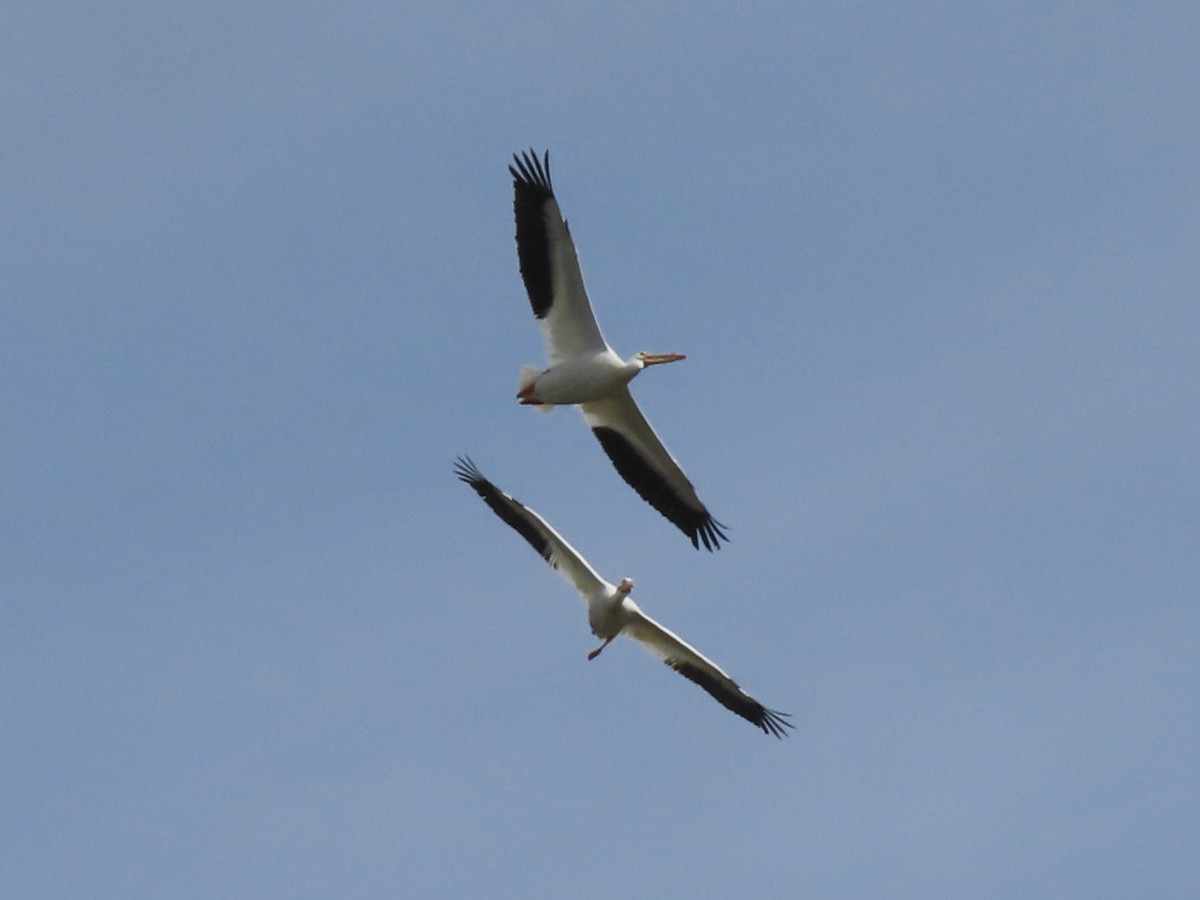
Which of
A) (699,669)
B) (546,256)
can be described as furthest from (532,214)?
(699,669)

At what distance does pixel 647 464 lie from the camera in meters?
26.7

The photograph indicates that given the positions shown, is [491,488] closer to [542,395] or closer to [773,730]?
[542,395]

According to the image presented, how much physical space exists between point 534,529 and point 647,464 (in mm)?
1496

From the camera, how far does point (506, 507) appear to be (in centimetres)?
2666

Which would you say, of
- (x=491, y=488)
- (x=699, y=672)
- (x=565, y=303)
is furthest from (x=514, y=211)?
(x=699, y=672)

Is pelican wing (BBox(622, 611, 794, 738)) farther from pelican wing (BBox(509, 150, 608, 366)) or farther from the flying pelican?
pelican wing (BBox(509, 150, 608, 366))

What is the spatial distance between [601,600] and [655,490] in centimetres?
141

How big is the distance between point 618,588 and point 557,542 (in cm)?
90

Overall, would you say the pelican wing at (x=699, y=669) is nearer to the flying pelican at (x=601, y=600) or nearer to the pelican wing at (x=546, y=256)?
the flying pelican at (x=601, y=600)

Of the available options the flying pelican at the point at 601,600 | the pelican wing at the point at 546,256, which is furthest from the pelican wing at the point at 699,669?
the pelican wing at the point at 546,256

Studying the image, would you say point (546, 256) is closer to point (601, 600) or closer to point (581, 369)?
point (581, 369)

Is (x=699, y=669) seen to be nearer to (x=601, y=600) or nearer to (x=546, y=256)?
(x=601, y=600)

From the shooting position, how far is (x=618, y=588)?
1054 inches

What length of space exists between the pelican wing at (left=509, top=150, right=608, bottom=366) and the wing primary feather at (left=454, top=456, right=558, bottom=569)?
243 centimetres
